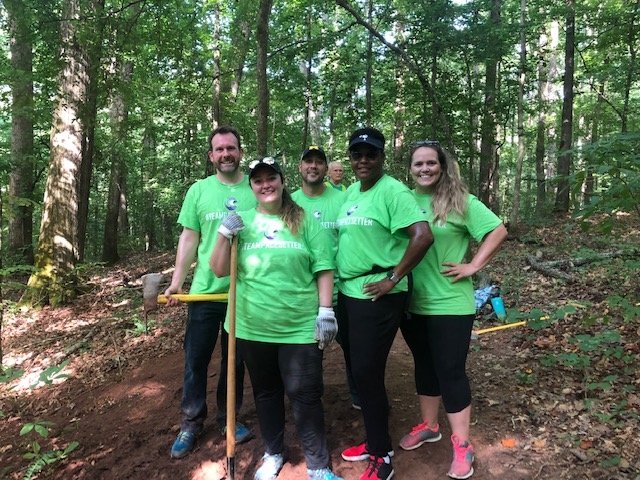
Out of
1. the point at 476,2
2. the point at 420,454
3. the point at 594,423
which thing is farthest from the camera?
the point at 476,2

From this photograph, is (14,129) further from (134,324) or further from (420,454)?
(420,454)

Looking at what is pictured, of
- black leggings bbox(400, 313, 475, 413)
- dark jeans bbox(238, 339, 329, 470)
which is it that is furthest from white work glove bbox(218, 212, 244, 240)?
black leggings bbox(400, 313, 475, 413)

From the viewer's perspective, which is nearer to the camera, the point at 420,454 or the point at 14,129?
the point at 420,454

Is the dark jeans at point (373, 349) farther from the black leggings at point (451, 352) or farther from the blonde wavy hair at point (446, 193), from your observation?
the blonde wavy hair at point (446, 193)

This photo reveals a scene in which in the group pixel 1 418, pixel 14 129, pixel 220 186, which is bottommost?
pixel 1 418

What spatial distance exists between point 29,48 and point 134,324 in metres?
8.78

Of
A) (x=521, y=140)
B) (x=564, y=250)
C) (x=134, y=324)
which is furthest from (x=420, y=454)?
(x=521, y=140)

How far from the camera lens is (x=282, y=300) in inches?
109

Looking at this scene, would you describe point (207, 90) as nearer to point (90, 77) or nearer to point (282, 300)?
point (90, 77)

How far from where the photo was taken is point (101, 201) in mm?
24531

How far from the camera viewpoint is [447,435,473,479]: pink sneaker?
2.92 metres

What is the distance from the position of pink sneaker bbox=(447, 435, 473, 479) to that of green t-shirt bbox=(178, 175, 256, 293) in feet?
6.61

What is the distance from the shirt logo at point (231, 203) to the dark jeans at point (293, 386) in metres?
1.11

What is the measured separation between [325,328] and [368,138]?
4.22 feet
